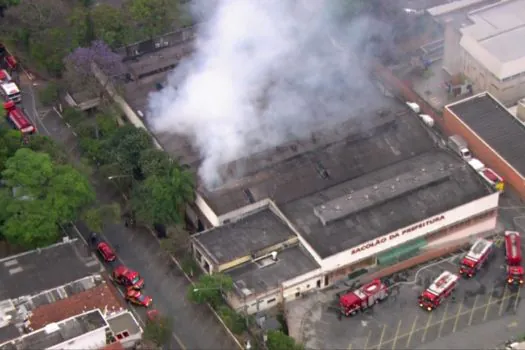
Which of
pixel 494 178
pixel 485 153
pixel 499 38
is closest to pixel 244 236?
pixel 494 178

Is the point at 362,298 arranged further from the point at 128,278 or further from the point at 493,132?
the point at 493,132

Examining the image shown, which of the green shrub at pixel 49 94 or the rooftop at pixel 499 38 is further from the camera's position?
the green shrub at pixel 49 94

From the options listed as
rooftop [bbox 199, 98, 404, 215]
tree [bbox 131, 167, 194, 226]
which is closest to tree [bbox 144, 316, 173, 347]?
tree [bbox 131, 167, 194, 226]

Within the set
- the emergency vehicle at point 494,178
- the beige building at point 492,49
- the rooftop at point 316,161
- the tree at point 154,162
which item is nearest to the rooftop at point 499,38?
the beige building at point 492,49

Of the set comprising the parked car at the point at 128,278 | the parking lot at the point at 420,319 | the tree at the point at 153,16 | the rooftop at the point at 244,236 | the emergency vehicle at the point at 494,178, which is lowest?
the parking lot at the point at 420,319

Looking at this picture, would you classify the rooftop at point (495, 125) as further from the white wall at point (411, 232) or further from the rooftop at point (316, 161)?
the white wall at point (411, 232)

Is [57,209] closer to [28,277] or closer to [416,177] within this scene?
[28,277]

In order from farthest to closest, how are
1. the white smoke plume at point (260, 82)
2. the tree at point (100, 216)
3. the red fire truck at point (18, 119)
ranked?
the red fire truck at point (18, 119)
the white smoke plume at point (260, 82)
the tree at point (100, 216)

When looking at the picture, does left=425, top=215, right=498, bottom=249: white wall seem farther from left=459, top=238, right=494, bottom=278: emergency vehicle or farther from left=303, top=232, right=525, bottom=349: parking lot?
left=303, top=232, right=525, bottom=349: parking lot
